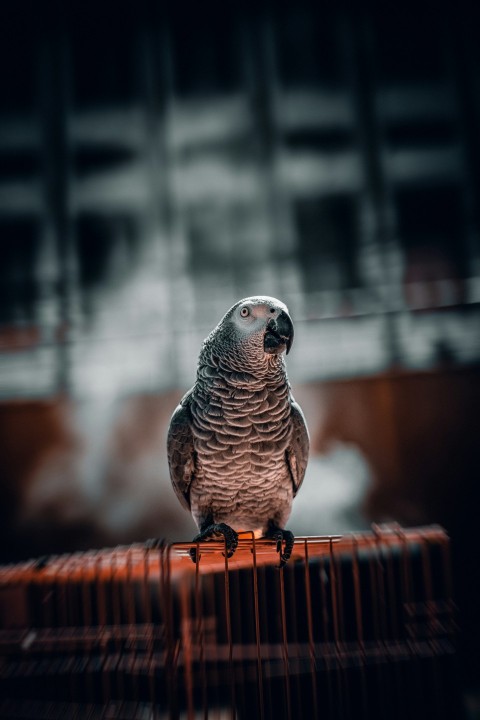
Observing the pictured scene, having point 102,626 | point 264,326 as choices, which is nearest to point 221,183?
point 264,326

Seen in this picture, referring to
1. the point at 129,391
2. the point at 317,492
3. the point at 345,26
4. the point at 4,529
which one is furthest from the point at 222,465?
the point at 345,26

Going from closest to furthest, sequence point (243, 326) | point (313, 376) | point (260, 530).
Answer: point (243, 326), point (260, 530), point (313, 376)

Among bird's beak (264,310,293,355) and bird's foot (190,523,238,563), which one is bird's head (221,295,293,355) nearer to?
→ bird's beak (264,310,293,355)

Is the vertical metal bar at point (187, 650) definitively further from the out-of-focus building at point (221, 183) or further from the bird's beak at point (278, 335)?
the out-of-focus building at point (221, 183)

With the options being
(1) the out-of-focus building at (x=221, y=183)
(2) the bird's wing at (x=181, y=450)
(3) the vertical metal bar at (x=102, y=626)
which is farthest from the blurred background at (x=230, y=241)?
(2) the bird's wing at (x=181, y=450)

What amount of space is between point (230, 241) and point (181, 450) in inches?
85.5

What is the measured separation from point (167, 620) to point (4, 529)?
229cm

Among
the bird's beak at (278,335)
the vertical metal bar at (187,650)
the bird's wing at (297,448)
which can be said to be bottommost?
the vertical metal bar at (187,650)

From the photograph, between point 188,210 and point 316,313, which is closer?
point 316,313

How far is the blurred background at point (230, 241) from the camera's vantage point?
2777mm

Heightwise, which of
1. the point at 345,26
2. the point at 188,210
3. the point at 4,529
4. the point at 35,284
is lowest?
the point at 4,529

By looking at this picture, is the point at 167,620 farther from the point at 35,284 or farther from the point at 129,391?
the point at 35,284

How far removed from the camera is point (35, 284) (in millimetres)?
3275

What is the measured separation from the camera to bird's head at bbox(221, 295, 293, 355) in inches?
49.7
